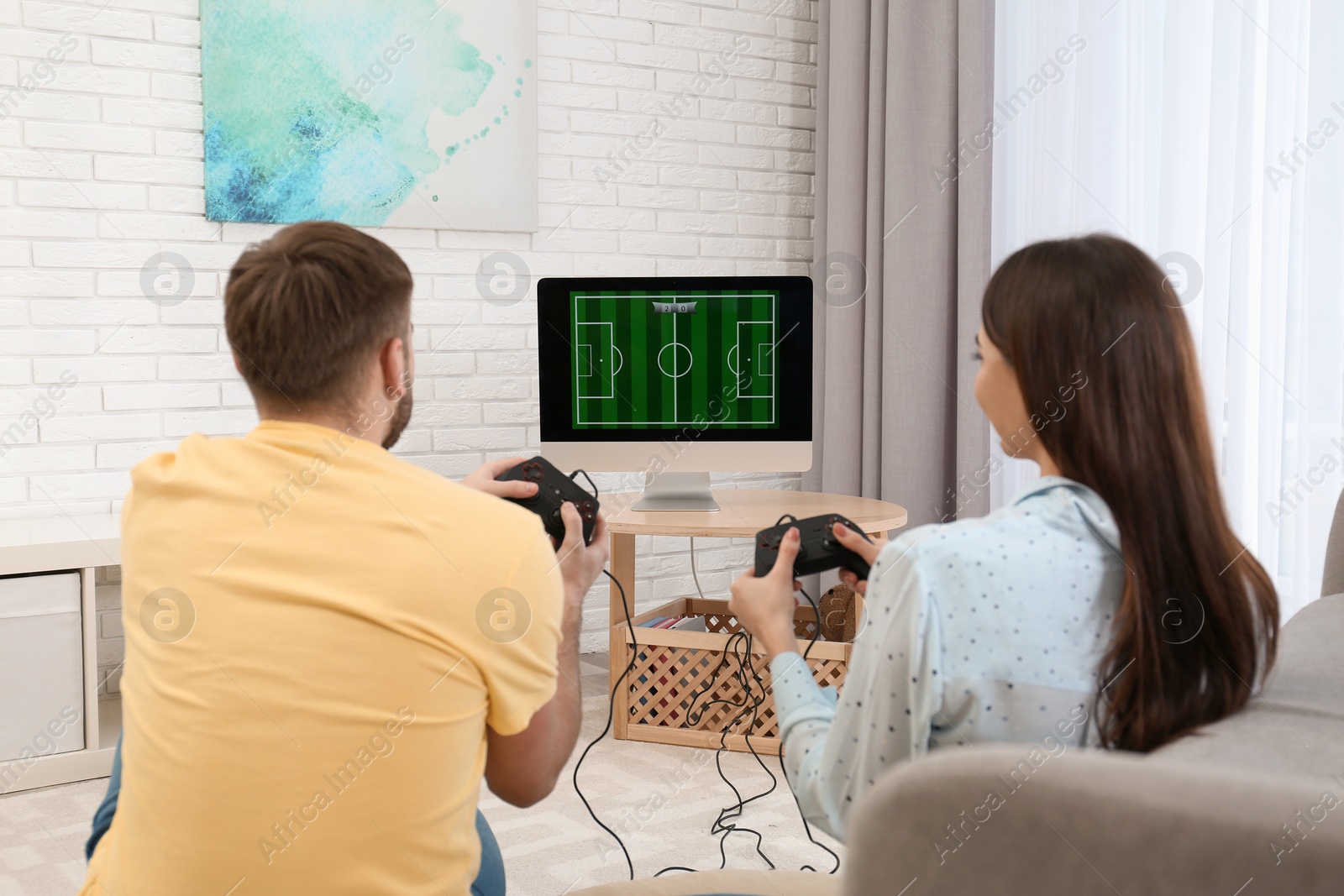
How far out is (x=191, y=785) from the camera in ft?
2.64

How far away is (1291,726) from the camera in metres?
0.79

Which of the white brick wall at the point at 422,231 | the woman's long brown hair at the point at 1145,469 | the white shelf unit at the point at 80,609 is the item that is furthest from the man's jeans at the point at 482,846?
the white brick wall at the point at 422,231

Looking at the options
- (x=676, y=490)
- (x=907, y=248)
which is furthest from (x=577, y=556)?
(x=907, y=248)

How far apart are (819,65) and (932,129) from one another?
0.54m

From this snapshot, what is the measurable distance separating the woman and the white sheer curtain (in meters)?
1.13

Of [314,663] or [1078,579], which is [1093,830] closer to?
[1078,579]

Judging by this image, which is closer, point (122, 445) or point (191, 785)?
point (191, 785)

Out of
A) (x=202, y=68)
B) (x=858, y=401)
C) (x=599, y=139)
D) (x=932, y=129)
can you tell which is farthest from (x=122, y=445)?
(x=932, y=129)

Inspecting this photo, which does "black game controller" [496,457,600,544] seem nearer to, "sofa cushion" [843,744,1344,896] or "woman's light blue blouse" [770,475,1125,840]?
"woman's light blue blouse" [770,475,1125,840]

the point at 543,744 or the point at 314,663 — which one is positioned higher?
the point at 314,663

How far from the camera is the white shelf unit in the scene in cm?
212

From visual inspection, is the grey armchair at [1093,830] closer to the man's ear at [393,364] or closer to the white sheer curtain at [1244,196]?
the man's ear at [393,364]

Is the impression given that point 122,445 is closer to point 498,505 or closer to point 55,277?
point 55,277

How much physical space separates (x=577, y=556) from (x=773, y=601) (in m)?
0.30
